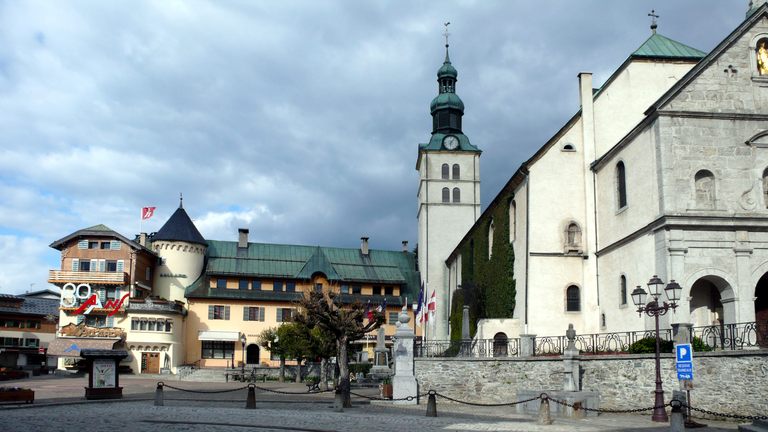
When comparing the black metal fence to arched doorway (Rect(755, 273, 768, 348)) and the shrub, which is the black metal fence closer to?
the shrub

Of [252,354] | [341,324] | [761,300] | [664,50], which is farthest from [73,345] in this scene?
[761,300]

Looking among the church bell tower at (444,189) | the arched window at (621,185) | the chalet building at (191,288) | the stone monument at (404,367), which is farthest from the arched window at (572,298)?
the church bell tower at (444,189)

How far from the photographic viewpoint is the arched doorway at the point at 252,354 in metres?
67.8

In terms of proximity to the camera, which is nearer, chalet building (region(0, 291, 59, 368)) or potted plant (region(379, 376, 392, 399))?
potted plant (region(379, 376, 392, 399))

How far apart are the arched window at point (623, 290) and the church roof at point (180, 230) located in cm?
4644

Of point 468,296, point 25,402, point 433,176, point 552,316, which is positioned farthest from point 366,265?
point 25,402

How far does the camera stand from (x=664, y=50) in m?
37.8

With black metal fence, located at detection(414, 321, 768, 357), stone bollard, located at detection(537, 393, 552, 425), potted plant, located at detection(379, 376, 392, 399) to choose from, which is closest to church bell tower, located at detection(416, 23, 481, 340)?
black metal fence, located at detection(414, 321, 768, 357)

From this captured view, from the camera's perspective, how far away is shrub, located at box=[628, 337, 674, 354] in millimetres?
25281

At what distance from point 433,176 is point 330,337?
29737 millimetres

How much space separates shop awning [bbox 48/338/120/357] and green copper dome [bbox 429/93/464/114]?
3648 centimetres

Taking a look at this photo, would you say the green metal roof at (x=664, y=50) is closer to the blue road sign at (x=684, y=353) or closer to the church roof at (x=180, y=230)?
the blue road sign at (x=684, y=353)

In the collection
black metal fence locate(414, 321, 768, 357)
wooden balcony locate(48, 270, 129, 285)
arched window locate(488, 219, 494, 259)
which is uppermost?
arched window locate(488, 219, 494, 259)

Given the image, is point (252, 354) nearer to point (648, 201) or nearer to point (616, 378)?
point (648, 201)
